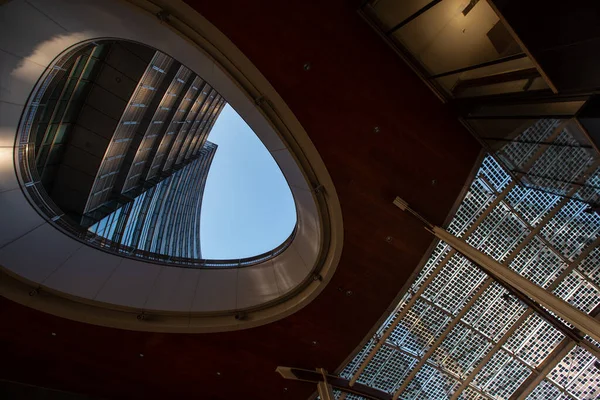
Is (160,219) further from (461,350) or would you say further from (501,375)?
(501,375)

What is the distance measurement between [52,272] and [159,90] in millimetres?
14047

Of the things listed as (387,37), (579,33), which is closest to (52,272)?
(387,37)

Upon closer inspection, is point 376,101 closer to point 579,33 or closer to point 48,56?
point 579,33

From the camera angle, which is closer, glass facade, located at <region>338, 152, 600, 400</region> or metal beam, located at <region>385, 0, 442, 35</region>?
metal beam, located at <region>385, 0, 442, 35</region>

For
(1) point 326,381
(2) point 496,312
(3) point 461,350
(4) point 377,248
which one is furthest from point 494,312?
(1) point 326,381

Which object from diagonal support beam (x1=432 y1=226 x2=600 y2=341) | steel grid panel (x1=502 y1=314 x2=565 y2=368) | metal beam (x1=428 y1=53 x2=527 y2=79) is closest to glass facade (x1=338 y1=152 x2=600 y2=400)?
steel grid panel (x1=502 y1=314 x2=565 y2=368)

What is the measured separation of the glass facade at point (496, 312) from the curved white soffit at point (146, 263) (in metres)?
4.41

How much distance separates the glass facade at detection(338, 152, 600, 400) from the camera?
11.5 metres

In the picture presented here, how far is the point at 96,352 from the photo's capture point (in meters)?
12.4

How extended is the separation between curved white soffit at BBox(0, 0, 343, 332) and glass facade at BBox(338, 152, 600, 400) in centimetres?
441

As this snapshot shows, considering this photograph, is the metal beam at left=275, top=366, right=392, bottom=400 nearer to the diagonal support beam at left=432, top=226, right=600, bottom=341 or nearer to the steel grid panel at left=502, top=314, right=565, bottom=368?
the steel grid panel at left=502, top=314, right=565, bottom=368

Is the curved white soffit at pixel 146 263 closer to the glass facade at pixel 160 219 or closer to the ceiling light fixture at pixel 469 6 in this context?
the glass facade at pixel 160 219

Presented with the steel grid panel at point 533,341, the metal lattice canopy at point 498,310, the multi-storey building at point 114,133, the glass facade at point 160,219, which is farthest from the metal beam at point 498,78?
the glass facade at point 160,219

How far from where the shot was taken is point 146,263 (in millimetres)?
13367
